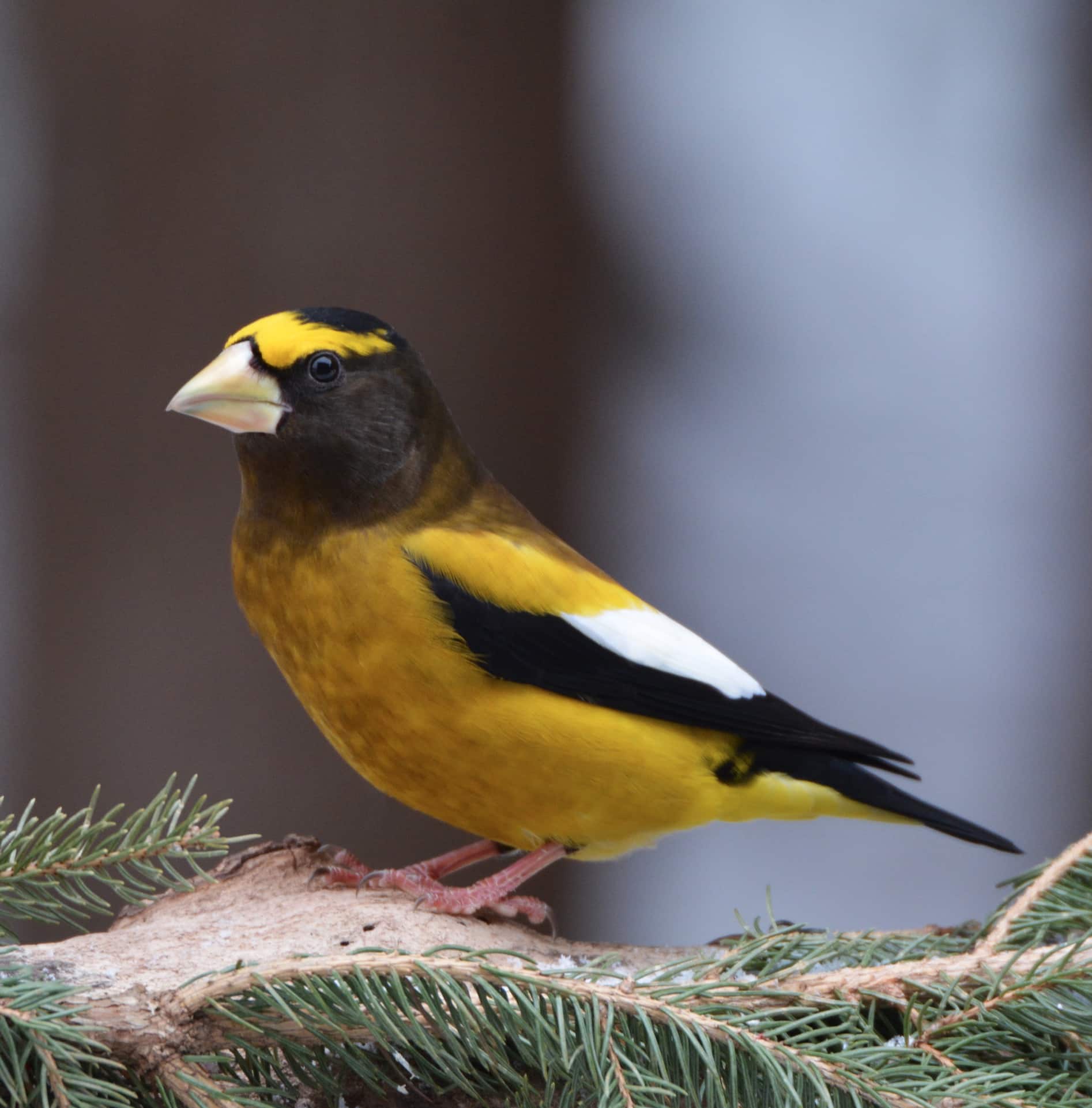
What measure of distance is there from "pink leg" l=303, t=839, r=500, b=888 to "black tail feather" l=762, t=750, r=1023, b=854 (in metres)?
0.30

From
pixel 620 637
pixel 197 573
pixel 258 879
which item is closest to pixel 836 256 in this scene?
pixel 197 573

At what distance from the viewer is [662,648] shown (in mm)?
1190

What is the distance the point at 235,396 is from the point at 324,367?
0.31 ft

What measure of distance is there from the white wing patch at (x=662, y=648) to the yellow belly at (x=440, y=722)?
58mm

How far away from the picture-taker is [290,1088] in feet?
2.45

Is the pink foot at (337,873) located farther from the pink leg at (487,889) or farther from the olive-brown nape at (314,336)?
the olive-brown nape at (314,336)

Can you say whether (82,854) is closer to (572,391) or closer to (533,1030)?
(533,1030)

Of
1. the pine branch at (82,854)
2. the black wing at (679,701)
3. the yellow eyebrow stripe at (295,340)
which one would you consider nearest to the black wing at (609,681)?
the black wing at (679,701)

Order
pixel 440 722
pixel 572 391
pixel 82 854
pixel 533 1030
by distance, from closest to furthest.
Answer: pixel 533 1030
pixel 82 854
pixel 440 722
pixel 572 391

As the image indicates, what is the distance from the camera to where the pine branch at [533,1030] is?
0.68 meters

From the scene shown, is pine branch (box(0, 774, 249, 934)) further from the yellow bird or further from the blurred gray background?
the blurred gray background

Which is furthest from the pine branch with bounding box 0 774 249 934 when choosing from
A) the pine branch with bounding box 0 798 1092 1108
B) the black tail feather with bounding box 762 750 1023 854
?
the black tail feather with bounding box 762 750 1023 854

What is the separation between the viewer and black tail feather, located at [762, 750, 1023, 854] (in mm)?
1213

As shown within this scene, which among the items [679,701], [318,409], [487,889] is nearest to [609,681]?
[679,701]
